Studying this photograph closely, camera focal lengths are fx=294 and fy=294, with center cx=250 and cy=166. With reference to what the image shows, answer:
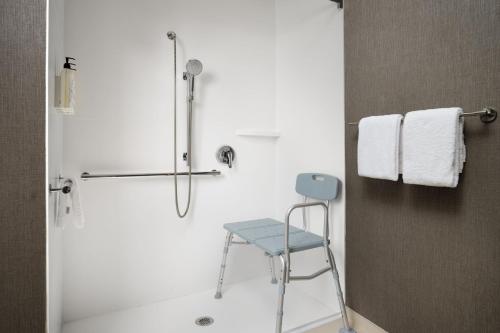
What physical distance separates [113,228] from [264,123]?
1354 mm

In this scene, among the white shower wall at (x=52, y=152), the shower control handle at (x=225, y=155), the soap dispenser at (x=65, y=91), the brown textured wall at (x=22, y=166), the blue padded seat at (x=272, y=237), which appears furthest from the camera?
the shower control handle at (x=225, y=155)

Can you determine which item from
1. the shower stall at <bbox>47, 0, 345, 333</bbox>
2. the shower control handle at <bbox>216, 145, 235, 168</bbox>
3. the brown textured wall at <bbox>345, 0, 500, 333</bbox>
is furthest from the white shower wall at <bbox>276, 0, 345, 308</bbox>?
the shower control handle at <bbox>216, 145, 235, 168</bbox>

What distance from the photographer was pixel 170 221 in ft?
6.77

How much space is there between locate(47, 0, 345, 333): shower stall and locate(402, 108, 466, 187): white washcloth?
1.91ft

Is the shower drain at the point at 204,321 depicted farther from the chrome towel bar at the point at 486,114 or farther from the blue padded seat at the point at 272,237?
the chrome towel bar at the point at 486,114

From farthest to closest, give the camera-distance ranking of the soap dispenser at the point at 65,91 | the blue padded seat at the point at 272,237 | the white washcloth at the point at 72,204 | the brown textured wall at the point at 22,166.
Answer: the blue padded seat at the point at 272,237, the white washcloth at the point at 72,204, the soap dispenser at the point at 65,91, the brown textured wall at the point at 22,166

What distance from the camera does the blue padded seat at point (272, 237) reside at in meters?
1.58

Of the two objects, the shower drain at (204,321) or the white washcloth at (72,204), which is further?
the shower drain at (204,321)

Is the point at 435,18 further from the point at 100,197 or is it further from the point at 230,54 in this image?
the point at 100,197

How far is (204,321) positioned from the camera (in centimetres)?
182

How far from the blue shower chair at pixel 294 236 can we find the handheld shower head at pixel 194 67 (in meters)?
1.01

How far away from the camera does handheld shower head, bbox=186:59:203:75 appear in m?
1.94

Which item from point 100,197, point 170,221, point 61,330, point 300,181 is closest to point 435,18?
point 300,181

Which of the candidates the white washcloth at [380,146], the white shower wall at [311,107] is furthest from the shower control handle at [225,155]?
the white washcloth at [380,146]
